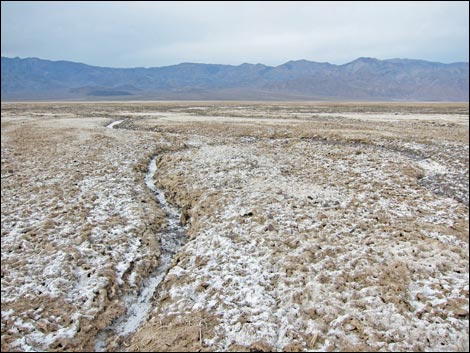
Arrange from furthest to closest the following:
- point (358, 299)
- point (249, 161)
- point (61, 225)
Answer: point (249, 161), point (61, 225), point (358, 299)

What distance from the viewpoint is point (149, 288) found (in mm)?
9461

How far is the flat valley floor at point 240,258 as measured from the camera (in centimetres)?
733

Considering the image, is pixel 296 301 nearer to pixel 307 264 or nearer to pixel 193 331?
pixel 307 264

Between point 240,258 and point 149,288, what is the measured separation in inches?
107

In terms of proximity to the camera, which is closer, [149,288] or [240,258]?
[149,288]

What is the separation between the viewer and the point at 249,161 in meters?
21.1

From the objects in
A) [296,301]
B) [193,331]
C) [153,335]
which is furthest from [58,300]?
[296,301]

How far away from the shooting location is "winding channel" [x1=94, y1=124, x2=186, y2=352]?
25.6ft

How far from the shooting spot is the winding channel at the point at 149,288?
7.81 meters

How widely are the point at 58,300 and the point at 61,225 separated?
4.41 m

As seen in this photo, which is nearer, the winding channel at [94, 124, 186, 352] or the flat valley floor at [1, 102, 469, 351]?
the flat valley floor at [1, 102, 469, 351]

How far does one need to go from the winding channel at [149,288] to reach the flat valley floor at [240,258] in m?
0.05

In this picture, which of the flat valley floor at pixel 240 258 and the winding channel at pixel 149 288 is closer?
the flat valley floor at pixel 240 258

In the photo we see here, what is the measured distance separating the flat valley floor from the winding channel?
5 cm
